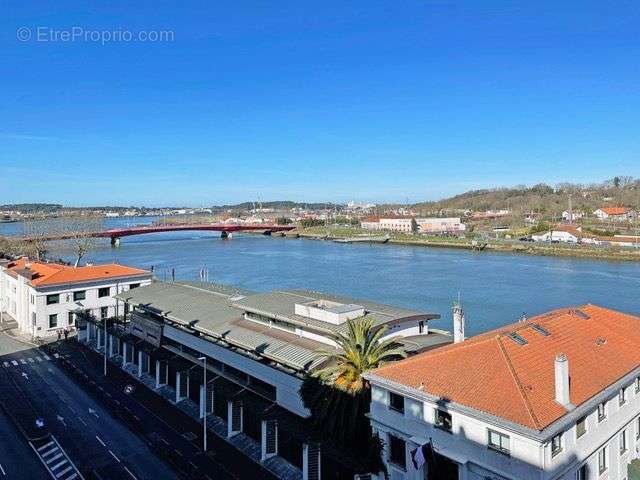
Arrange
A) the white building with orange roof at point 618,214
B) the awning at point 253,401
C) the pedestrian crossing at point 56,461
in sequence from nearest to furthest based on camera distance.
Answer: the pedestrian crossing at point 56,461 < the awning at point 253,401 < the white building with orange roof at point 618,214

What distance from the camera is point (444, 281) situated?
44156 mm

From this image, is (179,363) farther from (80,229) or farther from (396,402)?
(80,229)

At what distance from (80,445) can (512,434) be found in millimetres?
10987

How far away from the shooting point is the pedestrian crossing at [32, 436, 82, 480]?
40.0 feet

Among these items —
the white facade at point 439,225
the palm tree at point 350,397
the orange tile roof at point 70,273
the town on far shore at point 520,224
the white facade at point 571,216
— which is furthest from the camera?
the white facade at point 439,225

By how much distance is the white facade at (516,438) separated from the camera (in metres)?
8.17

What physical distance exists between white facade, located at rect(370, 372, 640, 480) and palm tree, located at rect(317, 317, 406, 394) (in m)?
0.73

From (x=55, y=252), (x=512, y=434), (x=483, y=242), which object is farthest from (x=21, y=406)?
(x=483, y=242)

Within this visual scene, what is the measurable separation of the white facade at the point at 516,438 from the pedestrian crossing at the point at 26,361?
1634cm

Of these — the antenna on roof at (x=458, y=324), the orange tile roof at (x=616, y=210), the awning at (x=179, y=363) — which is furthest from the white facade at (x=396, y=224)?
the antenna on roof at (x=458, y=324)

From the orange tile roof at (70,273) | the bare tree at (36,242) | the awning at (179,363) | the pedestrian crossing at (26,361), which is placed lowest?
the pedestrian crossing at (26,361)

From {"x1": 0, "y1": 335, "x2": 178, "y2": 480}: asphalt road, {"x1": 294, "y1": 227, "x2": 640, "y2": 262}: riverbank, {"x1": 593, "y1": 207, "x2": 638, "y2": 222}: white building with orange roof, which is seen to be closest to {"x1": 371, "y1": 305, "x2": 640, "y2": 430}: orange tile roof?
{"x1": 0, "y1": 335, "x2": 178, "y2": 480}: asphalt road

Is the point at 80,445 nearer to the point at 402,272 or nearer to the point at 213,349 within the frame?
the point at 213,349

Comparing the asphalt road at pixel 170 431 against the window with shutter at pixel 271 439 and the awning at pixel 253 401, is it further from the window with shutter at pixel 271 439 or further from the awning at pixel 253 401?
the awning at pixel 253 401
